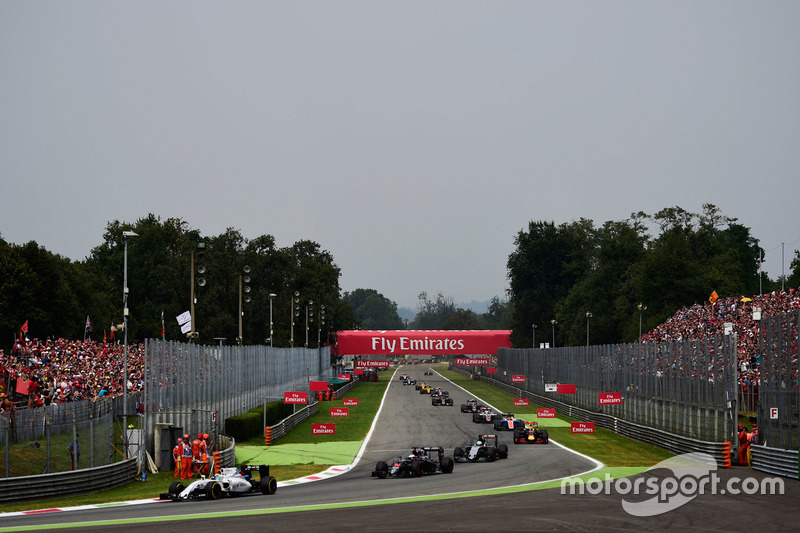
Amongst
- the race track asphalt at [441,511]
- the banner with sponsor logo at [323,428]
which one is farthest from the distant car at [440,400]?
the race track asphalt at [441,511]

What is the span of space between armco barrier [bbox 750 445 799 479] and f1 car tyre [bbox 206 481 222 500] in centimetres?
1762

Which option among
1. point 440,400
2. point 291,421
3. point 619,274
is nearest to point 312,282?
point 619,274

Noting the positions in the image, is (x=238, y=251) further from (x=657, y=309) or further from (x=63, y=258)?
(x=657, y=309)

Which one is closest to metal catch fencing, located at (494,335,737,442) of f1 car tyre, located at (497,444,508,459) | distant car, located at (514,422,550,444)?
distant car, located at (514,422,550,444)

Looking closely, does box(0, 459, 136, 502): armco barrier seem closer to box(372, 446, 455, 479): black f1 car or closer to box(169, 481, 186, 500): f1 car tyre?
box(169, 481, 186, 500): f1 car tyre

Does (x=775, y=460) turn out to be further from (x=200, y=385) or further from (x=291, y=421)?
(x=291, y=421)

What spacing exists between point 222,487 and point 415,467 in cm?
741

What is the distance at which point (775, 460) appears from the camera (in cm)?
2869

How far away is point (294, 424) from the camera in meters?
54.0

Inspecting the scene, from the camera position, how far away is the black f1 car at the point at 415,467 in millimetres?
29297

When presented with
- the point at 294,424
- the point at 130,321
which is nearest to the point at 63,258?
the point at 130,321

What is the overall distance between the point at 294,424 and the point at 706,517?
1453 inches

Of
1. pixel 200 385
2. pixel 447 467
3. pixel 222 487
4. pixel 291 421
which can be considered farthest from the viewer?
pixel 291 421

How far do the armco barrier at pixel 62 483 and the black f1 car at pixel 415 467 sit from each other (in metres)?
8.36
